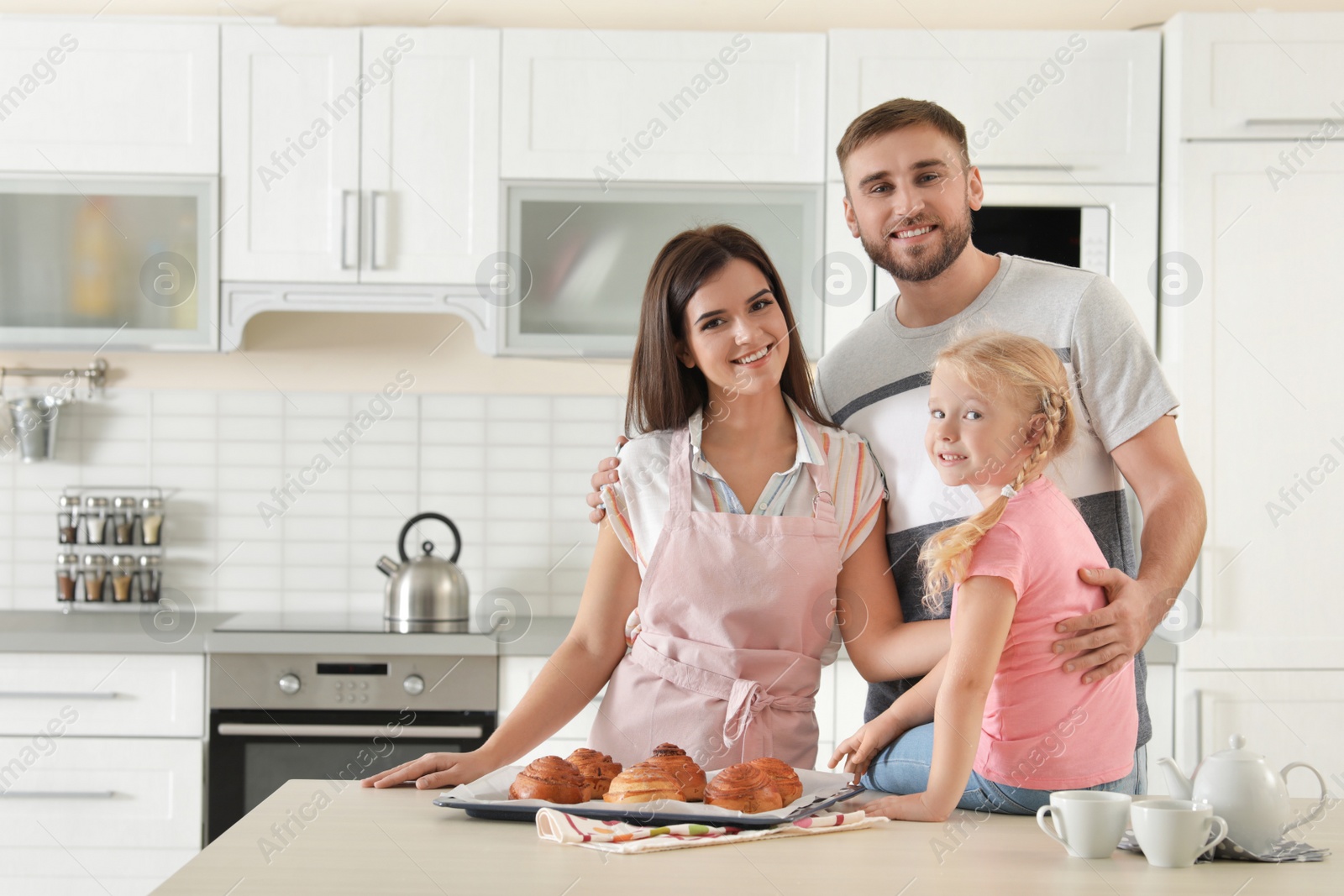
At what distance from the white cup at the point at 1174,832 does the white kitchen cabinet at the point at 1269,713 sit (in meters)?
1.67

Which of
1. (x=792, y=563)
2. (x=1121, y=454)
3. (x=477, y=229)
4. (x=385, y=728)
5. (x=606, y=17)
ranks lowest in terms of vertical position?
(x=385, y=728)

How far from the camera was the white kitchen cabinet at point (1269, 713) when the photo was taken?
7.89 ft

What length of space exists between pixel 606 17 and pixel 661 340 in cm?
177

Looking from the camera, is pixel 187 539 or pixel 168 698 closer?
pixel 168 698

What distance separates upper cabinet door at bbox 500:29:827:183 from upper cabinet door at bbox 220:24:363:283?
1.17ft

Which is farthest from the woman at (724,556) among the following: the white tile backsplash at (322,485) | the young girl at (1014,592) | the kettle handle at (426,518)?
the white tile backsplash at (322,485)

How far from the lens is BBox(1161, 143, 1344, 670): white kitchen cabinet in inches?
95.7

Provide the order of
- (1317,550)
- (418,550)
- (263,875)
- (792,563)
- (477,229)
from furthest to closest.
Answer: (418,550)
(477,229)
(1317,550)
(792,563)
(263,875)

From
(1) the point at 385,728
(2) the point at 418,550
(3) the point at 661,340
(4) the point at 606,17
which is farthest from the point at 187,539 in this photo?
(3) the point at 661,340

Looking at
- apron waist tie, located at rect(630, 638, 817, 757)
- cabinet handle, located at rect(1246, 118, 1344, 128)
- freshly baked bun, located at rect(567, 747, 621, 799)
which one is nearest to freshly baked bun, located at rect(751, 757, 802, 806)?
freshly baked bun, located at rect(567, 747, 621, 799)

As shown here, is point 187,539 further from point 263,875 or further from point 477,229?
point 263,875

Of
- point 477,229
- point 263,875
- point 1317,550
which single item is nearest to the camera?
point 263,875

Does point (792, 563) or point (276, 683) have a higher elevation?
point (792, 563)

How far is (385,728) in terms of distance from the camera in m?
2.44
